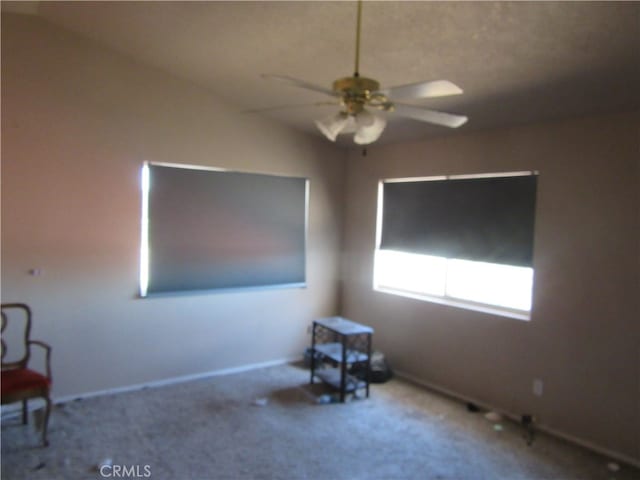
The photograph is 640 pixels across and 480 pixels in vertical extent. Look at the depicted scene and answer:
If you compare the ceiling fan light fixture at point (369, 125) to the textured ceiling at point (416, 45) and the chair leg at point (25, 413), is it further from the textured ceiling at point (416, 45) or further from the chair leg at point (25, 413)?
the chair leg at point (25, 413)

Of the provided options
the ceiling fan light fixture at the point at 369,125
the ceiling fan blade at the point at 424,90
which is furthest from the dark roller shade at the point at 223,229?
the ceiling fan blade at the point at 424,90

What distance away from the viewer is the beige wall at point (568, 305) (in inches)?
112

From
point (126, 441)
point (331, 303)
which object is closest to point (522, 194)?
point (331, 303)

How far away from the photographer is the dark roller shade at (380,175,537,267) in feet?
11.1

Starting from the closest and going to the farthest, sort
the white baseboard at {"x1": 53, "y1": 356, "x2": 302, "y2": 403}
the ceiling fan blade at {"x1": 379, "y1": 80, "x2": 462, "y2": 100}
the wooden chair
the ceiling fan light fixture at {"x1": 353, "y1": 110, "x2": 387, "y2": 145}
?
the ceiling fan blade at {"x1": 379, "y1": 80, "x2": 462, "y2": 100}, the ceiling fan light fixture at {"x1": 353, "y1": 110, "x2": 387, "y2": 145}, the wooden chair, the white baseboard at {"x1": 53, "y1": 356, "x2": 302, "y2": 403}

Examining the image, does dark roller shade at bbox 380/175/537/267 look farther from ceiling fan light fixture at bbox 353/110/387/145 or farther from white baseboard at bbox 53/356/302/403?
ceiling fan light fixture at bbox 353/110/387/145

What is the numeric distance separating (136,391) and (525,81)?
12.7ft

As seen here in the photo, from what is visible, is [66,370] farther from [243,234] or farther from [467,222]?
[467,222]

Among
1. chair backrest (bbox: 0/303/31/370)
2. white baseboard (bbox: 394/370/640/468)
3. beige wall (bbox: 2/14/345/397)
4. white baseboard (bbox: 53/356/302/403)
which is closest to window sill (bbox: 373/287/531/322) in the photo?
white baseboard (bbox: 394/370/640/468)

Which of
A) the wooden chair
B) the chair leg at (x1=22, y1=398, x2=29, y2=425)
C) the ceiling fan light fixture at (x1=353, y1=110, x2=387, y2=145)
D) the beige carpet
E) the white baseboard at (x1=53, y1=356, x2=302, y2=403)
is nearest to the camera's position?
the ceiling fan light fixture at (x1=353, y1=110, x2=387, y2=145)

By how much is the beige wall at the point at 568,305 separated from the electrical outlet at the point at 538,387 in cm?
3

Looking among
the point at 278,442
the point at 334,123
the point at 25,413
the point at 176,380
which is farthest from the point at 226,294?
the point at 334,123

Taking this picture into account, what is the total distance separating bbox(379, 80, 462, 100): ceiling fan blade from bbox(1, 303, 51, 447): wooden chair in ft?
9.35

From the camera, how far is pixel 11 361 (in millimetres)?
3248
